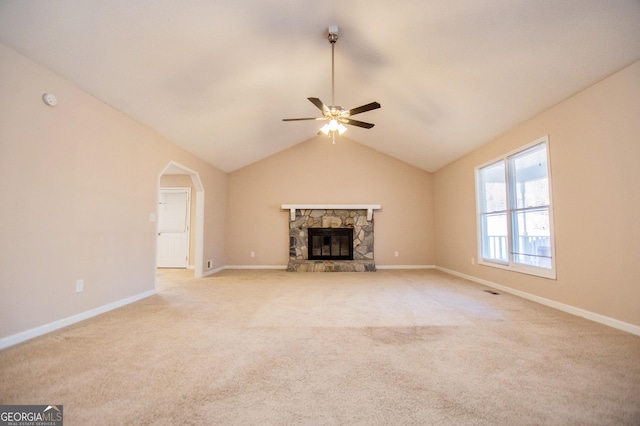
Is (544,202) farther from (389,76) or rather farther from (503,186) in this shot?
(389,76)

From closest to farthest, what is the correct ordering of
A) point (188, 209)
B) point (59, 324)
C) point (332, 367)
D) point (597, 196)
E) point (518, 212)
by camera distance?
point (332, 367) < point (59, 324) < point (597, 196) < point (518, 212) < point (188, 209)

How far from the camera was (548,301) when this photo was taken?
10.5ft

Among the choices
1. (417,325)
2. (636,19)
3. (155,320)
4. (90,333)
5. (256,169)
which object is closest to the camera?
(636,19)

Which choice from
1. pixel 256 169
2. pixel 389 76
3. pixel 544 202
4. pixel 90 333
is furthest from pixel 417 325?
pixel 256 169

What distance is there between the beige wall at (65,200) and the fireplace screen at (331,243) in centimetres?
349

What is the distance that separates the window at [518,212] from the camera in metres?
3.37

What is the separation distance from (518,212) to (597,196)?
126cm

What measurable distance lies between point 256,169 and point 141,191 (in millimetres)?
3273

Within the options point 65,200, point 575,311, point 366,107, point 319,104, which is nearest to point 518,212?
point 575,311

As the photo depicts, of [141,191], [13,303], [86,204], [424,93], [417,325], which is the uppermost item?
[424,93]

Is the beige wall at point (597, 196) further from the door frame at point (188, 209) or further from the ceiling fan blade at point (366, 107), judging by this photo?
the door frame at point (188, 209)

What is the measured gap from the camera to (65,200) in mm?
2576

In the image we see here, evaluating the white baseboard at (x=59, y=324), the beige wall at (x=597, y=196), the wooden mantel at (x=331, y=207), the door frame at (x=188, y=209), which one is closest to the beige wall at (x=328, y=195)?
the wooden mantel at (x=331, y=207)

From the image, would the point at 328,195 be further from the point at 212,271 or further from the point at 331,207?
the point at 212,271
